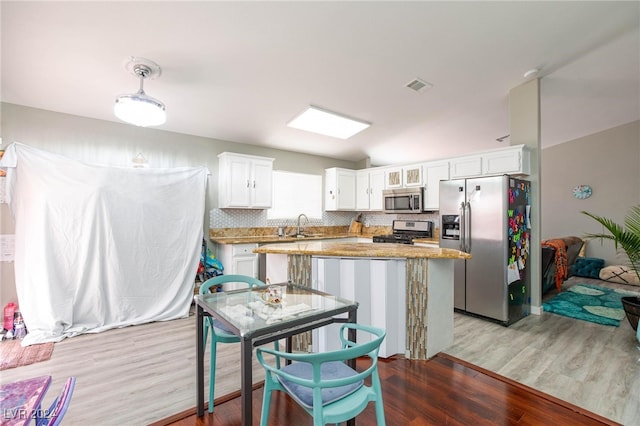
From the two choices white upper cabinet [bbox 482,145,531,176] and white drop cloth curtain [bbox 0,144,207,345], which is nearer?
white drop cloth curtain [bbox 0,144,207,345]

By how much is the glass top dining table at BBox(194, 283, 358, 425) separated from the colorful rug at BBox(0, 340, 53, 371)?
72.3 inches

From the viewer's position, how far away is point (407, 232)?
5078mm

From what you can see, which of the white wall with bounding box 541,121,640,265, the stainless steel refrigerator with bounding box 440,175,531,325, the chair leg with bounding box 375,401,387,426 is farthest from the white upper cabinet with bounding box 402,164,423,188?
the white wall with bounding box 541,121,640,265

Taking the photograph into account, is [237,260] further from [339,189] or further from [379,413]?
[379,413]

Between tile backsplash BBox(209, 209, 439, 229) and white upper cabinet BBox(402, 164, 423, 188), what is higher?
white upper cabinet BBox(402, 164, 423, 188)

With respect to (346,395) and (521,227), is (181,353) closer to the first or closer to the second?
(346,395)

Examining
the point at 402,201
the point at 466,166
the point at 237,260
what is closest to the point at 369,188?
the point at 402,201

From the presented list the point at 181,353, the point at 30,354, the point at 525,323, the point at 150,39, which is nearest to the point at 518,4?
the point at 150,39

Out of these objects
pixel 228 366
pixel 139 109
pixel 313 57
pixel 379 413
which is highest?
pixel 313 57

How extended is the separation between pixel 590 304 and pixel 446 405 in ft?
11.8

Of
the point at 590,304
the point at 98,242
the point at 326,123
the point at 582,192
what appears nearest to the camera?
the point at 98,242

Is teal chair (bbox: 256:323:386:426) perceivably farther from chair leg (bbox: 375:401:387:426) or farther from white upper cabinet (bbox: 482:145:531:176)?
white upper cabinet (bbox: 482:145:531:176)

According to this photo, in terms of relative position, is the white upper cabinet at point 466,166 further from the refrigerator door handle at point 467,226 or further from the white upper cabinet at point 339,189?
the white upper cabinet at point 339,189

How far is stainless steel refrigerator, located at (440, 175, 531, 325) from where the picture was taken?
3.29 meters
